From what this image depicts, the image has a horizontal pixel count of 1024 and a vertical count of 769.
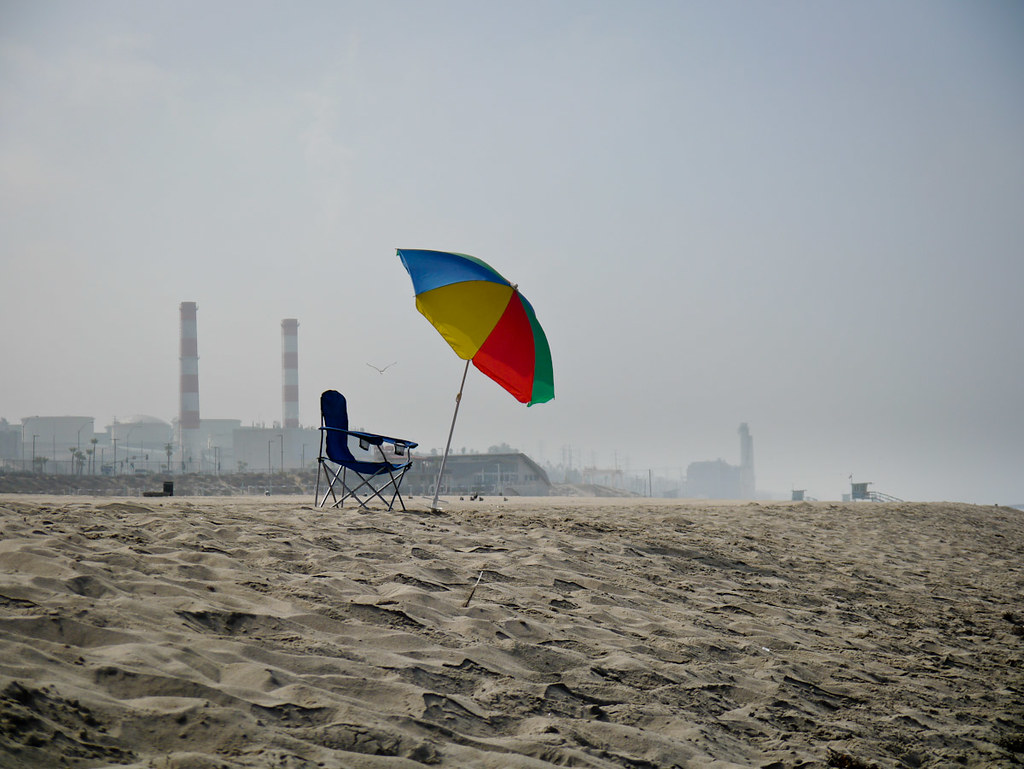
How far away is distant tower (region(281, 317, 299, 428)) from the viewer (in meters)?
70.3

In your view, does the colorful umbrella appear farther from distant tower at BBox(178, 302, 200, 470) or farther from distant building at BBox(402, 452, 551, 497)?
distant tower at BBox(178, 302, 200, 470)

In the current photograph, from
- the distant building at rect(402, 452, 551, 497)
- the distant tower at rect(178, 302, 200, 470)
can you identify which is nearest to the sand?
the distant building at rect(402, 452, 551, 497)

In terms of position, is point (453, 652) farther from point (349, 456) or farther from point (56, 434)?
point (56, 434)

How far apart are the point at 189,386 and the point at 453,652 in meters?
70.1

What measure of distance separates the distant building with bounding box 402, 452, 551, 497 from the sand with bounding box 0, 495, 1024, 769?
3757 centimetres

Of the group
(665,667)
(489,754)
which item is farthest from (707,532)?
(489,754)

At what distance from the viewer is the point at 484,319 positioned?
7.43 meters

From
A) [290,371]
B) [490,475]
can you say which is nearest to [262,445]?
[290,371]

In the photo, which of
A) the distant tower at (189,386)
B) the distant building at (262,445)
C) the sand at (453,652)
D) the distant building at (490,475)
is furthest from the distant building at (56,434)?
the sand at (453,652)

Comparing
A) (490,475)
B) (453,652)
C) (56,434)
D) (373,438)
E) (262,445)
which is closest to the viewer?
(453,652)

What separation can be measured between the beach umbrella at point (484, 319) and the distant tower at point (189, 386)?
208 ft

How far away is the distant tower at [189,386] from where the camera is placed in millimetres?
66000

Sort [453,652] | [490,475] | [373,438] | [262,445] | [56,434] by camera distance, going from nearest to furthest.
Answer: [453,652]
[373,438]
[490,475]
[262,445]
[56,434]

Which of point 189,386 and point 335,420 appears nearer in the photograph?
point 335,420
